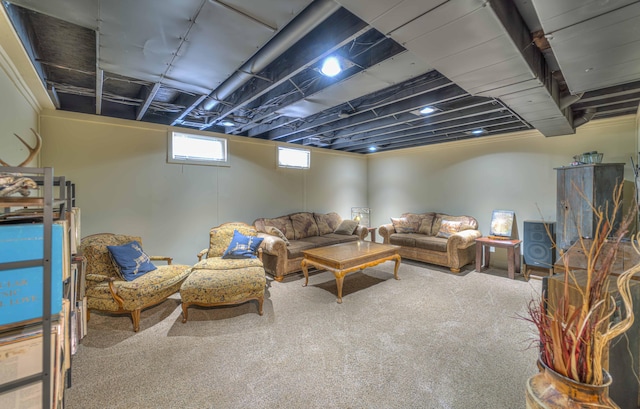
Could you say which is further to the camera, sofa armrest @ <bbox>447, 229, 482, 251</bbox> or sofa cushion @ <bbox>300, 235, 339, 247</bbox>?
sofa cushion @ <bbox>300, 235, 339, 247</bbox>

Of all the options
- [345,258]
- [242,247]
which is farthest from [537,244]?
[242,247]

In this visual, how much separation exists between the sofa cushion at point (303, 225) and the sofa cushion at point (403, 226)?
5.68 ft

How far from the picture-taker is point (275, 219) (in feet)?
17.0

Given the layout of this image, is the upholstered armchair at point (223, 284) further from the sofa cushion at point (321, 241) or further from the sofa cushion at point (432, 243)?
the sofa cushion at point (432, 243)

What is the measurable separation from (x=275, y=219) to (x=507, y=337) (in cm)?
388

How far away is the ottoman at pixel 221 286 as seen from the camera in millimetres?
2773

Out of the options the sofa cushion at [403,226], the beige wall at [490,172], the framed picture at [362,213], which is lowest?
the sofa cushion at [403,226]

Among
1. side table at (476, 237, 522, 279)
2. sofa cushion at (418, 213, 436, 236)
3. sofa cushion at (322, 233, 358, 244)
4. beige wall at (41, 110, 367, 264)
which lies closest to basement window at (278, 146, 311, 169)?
beige wall at (41, 110, 367, 264)

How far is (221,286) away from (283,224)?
2.42 meters

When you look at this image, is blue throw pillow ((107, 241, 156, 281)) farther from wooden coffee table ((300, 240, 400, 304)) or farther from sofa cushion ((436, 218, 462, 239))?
sofa cushion ((436, 218, 462, 239))

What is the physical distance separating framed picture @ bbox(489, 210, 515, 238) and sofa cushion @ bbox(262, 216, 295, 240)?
12.2 ft

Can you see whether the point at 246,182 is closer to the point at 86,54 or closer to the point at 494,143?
the point at 86,54

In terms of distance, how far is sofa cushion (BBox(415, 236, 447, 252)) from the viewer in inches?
181

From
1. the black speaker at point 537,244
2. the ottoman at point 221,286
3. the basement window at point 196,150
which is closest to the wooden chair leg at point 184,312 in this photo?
the ottoman at point 221,286
